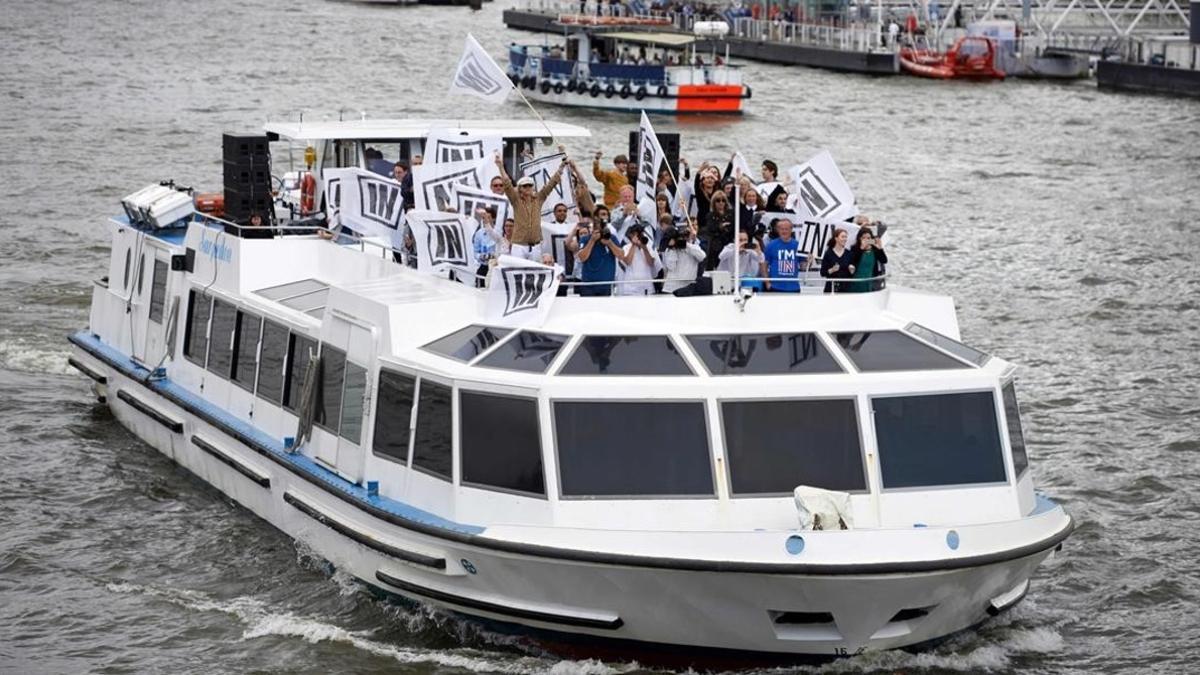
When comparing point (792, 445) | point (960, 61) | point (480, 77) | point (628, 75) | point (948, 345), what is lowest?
point (792, 445)

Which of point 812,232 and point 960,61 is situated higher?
point 960,61

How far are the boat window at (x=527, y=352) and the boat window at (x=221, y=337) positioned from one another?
15.4 ft

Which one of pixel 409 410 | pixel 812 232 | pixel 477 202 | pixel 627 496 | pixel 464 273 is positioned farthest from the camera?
pixel 477 202

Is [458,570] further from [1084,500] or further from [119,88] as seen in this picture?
[119,88]

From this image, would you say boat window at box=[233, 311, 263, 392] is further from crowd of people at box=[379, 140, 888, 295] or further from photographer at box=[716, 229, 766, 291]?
photographer at box=[716, 229, 766, 291]

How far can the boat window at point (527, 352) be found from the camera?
14641mm

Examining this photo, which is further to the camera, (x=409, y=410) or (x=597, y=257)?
(x=597, y=257)

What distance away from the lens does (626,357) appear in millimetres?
14609

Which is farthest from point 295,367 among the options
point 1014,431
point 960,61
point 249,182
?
point 960,61

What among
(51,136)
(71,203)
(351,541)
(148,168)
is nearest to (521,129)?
(351,541)

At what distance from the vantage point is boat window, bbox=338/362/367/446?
16058 millimetres

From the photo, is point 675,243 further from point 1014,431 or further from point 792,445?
point 1014,431

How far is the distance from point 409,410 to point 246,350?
3.71 m

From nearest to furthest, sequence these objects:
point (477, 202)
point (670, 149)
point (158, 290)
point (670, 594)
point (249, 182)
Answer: point (670, 594)
point (477, 202)
point (670, 149)
point (249, 182)
point (158, 290)
